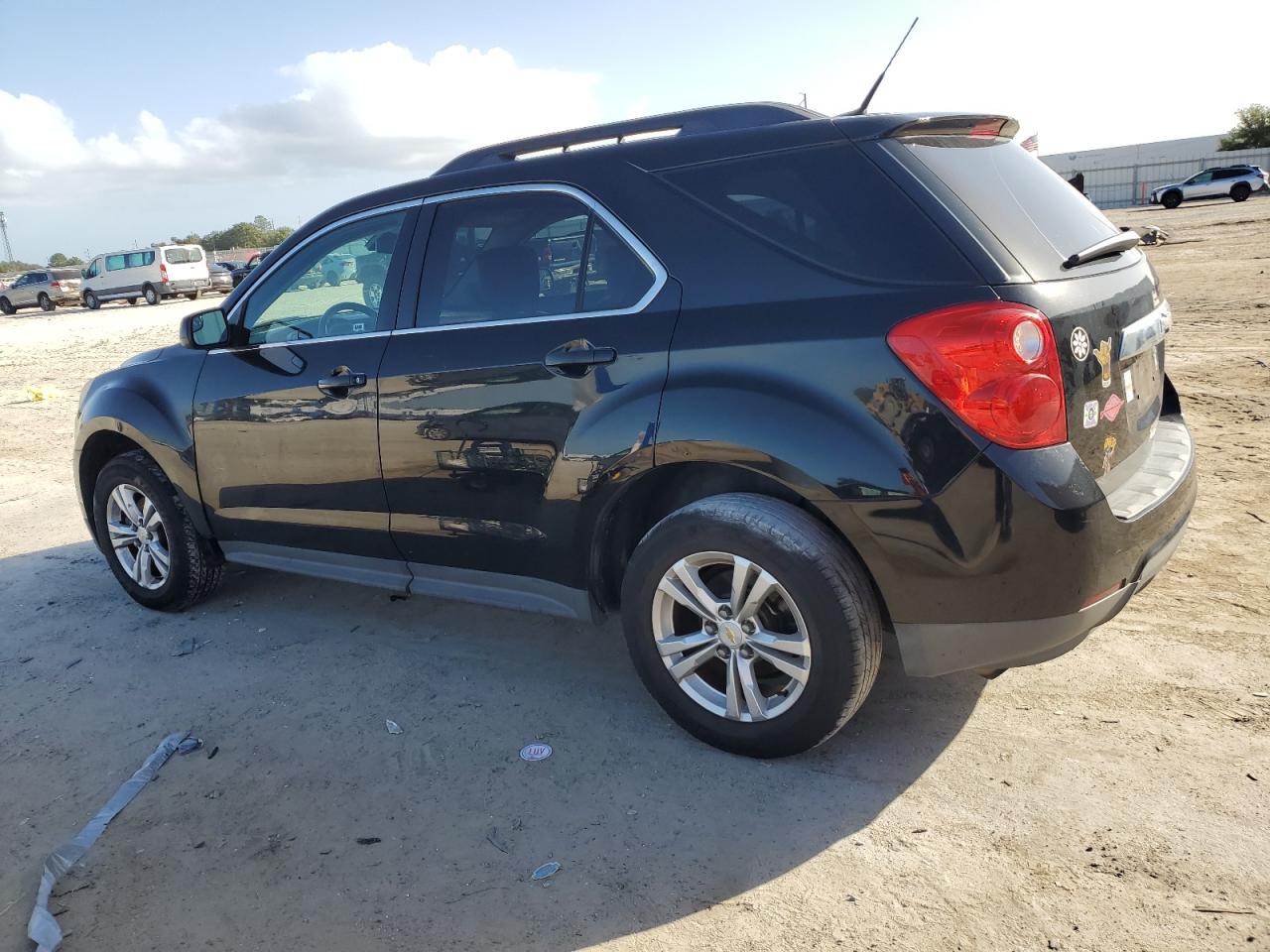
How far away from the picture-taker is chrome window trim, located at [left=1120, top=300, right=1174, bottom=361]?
2938 mm

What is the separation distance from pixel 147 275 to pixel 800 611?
131 ft

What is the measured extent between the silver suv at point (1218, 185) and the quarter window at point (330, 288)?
152ft

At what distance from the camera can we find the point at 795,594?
2.86 meters

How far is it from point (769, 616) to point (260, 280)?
2759 mm

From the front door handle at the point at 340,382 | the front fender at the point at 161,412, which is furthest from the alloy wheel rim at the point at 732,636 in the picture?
the front fender at the point at 161,412

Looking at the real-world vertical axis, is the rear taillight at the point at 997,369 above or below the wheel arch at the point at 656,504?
above

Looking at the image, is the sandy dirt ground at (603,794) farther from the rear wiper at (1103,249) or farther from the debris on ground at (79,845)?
the rear wiper at (1103,249)

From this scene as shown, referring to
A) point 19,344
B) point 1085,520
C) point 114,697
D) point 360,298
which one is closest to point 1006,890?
point 1085,520

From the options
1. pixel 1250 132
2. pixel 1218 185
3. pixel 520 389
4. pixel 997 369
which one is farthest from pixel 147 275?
pixel 1250 132

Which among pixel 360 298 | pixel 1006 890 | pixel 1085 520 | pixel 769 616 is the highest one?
pixel 360 298

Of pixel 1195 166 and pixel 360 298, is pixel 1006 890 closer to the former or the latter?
pixel 360 298

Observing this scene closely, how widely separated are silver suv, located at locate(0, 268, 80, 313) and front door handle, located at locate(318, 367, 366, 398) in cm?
4313

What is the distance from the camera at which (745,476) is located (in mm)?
3121

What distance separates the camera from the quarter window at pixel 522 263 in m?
3.27
